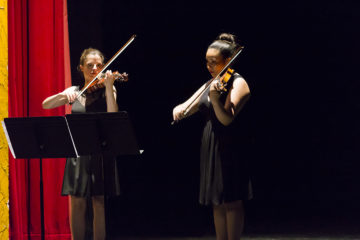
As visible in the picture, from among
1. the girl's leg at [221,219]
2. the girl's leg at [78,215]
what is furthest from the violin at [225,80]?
the girl's leg at [78,215]

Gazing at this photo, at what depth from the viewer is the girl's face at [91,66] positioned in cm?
318

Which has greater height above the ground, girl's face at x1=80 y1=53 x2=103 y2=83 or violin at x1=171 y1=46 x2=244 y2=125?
girl's face at x1=80 y1=53 x2=103 y2=83

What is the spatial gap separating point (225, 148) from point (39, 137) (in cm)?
98

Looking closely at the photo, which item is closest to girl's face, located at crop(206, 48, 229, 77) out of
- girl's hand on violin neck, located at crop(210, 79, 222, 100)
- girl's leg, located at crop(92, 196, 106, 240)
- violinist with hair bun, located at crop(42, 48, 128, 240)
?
girl's hand on violin neck, located at crop(210, 79, 222, 100)

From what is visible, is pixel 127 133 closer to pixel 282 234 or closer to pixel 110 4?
pixel 282 234

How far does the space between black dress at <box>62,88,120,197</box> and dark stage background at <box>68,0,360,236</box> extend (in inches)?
62.1

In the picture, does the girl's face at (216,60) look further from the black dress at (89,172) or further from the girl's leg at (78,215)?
the girl's leg at (78,215)

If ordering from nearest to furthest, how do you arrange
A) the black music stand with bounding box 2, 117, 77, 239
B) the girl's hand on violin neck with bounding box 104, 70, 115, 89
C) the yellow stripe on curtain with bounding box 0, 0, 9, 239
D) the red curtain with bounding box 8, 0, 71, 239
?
the black music stand with bounding box 2, 117, 77, 239, the girl's hand on violin neck with bounding box 104, 70, 115, 89, the yellow stripe on curtain with bounding box 0, 0, 9, 239, the red curtain with bounding box 8, 0, 71, 239

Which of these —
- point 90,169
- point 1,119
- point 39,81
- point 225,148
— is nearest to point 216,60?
point 225,148

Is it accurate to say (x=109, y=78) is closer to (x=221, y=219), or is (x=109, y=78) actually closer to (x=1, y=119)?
(x=1, y=119)

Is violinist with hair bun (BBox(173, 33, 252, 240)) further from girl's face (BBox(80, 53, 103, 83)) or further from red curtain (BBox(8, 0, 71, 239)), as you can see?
red curtain (BBox(8, 0, 71, 239))

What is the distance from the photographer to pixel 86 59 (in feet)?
10.5

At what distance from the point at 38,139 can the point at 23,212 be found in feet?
4.31

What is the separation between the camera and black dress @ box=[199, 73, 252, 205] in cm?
→ 274
